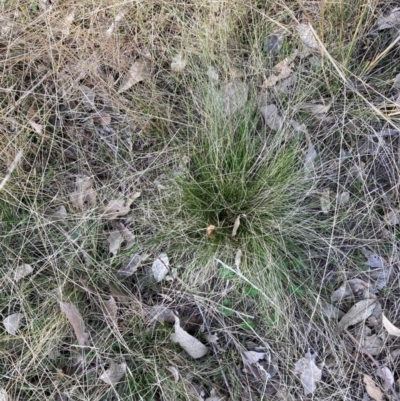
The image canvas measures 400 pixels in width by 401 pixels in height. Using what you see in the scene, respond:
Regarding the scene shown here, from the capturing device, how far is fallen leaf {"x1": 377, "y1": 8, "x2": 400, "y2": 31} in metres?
2.04

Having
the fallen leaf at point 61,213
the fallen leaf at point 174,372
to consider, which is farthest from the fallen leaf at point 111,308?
the fallen leaf at point 61,213

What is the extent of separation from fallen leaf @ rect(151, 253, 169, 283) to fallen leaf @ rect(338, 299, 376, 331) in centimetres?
70

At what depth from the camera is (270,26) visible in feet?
6.82

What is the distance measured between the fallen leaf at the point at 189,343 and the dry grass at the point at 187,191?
0.11ft

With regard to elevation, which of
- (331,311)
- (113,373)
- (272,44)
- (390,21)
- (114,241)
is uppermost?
(390,21)

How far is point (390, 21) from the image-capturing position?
205 centimetres

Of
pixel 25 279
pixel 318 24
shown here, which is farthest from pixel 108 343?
pixel 318 24

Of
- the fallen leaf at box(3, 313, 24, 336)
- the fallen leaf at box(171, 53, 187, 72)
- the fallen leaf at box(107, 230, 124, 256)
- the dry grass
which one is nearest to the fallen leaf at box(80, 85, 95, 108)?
the dry grass

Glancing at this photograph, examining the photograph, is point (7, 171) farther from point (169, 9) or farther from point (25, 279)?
point (169, 9)

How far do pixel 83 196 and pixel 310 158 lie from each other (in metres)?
0.93

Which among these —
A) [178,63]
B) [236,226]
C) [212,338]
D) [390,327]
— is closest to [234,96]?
[178,63]

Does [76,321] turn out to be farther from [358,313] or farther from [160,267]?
[358,313]

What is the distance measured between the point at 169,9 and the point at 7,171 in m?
0.97

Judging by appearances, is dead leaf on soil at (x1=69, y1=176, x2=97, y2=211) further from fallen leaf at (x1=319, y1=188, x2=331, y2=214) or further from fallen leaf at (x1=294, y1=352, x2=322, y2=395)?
fallen leaf at (x1=294, y1=352, x2=322, y2=395)
